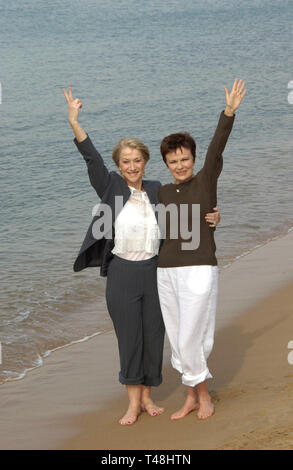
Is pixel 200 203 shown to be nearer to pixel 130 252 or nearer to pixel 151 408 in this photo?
pixel 130 252

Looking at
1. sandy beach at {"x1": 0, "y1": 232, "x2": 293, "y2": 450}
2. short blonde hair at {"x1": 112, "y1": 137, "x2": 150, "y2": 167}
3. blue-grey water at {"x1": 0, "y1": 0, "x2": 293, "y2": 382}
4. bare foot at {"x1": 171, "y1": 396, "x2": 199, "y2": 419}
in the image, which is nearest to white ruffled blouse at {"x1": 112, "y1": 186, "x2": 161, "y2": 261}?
short blonde hair at {"x1": 112, "y1": 137, "x2": 150, "y2": 167}

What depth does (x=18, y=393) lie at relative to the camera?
568 cm

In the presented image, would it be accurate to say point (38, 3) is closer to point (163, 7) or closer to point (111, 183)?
point (163, 7)

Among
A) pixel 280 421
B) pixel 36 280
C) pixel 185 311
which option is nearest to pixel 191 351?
pixel 185 311

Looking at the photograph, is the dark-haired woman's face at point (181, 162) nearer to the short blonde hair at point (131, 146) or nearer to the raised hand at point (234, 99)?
the short blonde hair at point (131, 146)

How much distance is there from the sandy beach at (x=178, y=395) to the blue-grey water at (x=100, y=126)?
561 mm

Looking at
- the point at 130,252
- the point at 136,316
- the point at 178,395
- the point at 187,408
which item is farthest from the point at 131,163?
the point at 178,395

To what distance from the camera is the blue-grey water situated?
8273mm

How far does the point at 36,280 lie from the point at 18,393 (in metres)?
3.23

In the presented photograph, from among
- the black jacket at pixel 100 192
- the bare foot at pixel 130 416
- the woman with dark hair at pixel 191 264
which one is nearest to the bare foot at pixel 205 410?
the woman with dark hair at pixel 191 264

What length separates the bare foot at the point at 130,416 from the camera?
460cm

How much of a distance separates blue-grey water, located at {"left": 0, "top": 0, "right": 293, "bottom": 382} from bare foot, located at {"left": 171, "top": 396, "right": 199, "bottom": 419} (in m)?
2.02

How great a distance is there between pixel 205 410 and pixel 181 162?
147cm

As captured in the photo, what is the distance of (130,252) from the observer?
4422mm
